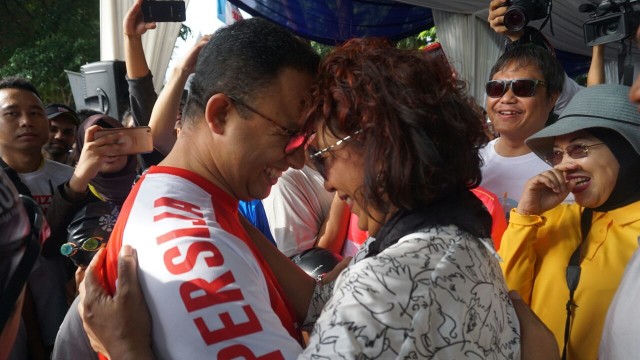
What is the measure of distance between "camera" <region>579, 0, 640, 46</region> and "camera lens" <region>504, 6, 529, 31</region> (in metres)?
0.52

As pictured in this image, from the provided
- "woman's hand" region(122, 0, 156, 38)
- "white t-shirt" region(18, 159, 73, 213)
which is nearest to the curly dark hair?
"woman's hand" region(122, 0, 156, 38)

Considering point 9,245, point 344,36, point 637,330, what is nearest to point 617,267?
point 637,330

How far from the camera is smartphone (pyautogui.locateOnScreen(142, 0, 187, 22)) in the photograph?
3.21m

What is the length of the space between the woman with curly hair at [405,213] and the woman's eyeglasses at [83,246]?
1504 millimetres

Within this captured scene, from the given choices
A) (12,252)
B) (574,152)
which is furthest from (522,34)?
(12,252)

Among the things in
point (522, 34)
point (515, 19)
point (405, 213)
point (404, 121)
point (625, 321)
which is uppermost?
point (515, 19)

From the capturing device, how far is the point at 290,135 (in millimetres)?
1507

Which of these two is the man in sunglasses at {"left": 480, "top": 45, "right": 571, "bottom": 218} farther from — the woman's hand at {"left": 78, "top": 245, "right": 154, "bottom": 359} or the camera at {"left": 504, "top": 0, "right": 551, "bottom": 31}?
the woman's hand at {"left": 78, "top": 245, "right": 154, "bottom": 359}

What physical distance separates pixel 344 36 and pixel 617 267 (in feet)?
26.6

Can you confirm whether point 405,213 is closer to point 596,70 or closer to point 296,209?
point 296,209

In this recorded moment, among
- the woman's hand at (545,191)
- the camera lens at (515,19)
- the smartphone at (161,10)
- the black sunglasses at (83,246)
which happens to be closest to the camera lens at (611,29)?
the camera lens at (515,19)

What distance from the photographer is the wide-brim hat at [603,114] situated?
1949 millimetres

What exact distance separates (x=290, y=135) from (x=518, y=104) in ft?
6.45

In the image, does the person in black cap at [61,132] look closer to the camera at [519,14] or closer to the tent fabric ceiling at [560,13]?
the camera at [519,14]
